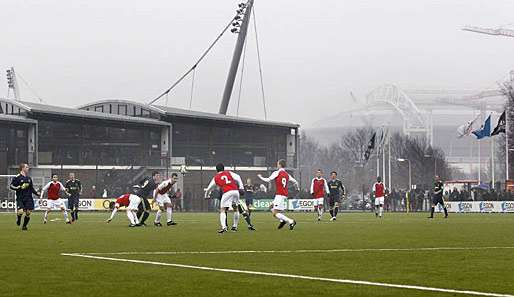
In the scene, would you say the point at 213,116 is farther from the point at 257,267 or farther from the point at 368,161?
the point at 257,267

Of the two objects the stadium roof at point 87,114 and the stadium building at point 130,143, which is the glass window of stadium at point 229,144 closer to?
the stadium building at point 130,143

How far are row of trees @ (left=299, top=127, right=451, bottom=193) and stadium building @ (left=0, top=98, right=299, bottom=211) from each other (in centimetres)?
1275

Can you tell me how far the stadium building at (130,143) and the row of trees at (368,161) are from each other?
12.7 meters

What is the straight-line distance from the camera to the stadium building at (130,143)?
8306 cm

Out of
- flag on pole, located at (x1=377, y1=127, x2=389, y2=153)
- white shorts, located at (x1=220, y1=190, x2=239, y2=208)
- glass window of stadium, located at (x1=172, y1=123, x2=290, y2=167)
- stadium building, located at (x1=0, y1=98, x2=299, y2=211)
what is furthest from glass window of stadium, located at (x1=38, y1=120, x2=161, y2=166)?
white shorts, located at (x1=220, y1=190, x2=239, y2=208)

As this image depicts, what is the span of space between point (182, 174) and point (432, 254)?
66412 millimetres

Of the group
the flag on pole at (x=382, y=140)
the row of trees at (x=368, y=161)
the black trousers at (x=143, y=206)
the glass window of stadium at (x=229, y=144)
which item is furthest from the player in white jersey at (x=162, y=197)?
the flag on pole at (x=382, y=140)

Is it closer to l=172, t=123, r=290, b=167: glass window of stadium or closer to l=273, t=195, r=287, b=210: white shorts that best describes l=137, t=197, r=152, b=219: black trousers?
l=273, t=195, r=287, b=210: white shorts

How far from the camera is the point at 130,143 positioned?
92.2 m

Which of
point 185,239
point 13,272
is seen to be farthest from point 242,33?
point 13,272

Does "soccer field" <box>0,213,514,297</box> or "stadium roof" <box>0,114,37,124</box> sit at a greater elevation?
"stadium roof" <box>0,114,37,124</box>

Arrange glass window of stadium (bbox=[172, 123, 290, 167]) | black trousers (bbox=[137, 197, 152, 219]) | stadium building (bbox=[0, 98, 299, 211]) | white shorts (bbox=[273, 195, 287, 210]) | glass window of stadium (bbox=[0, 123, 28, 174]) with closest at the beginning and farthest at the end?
white shorts (bbox=[273, 195, 287, 210])
black trousers (bbox=[137, 197, 152, 219])
stadium building (bbox=[0, 98, 299, 211])
glass window of stadium (bbox=[0, 123, 28, 174])
glass window of stadium (bbox=[172, 123, 290, 167])

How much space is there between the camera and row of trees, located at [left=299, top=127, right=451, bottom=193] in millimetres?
127438

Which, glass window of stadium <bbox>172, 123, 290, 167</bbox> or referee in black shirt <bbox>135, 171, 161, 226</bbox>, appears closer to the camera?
referee in black shirt <bbox>135, 171, 161, 226</bbox>
